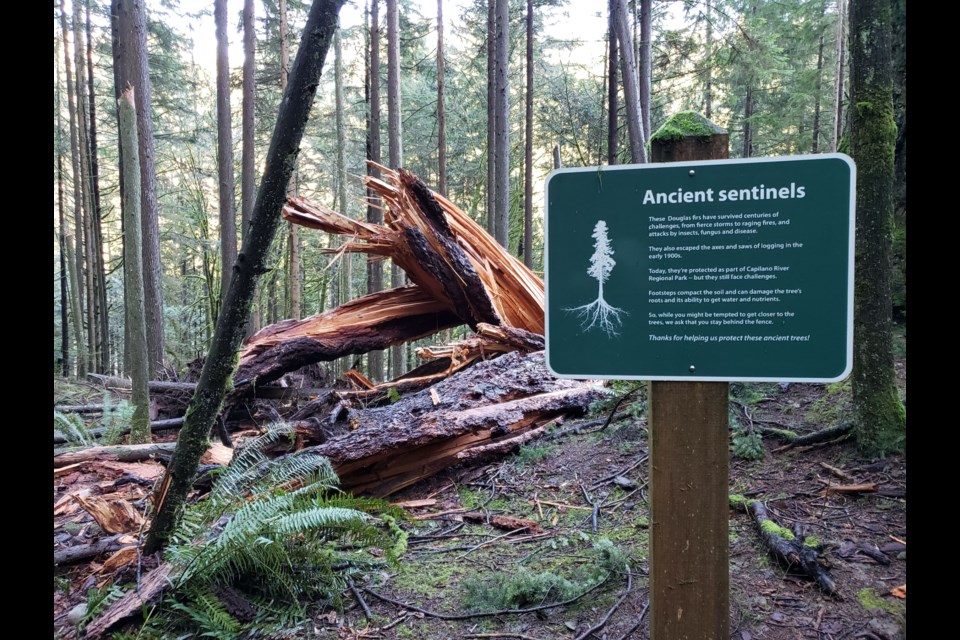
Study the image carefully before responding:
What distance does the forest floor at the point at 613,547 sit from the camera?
2.64 meters

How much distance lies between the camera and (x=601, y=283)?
1983mm

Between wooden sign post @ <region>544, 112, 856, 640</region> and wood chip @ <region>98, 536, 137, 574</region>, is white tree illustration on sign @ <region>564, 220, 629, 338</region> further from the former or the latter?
wood chip @ <region>98, 536, 137, 574</region>

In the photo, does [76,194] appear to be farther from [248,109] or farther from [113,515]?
[113,515]

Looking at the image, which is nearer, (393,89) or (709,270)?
(709,270)

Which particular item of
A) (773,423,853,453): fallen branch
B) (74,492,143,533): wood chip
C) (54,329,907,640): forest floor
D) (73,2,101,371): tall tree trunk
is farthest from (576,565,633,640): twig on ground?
(73,2,101,371): tall tree trunk

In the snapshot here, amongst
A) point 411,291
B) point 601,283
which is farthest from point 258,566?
point 411,291

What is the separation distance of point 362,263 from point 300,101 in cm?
2379

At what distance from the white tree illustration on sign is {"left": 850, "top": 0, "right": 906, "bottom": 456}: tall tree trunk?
2726 mm

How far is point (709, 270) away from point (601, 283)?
380mm

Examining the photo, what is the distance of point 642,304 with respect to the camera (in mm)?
1934

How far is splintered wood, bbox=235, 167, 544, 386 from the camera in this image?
280 inches

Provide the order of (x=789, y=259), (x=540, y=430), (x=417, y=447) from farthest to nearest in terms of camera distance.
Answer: (x=540, y=430) < (x=417, y=447) < (x=789, y=259)

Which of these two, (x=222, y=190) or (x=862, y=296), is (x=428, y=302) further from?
(x=222, y=190)
